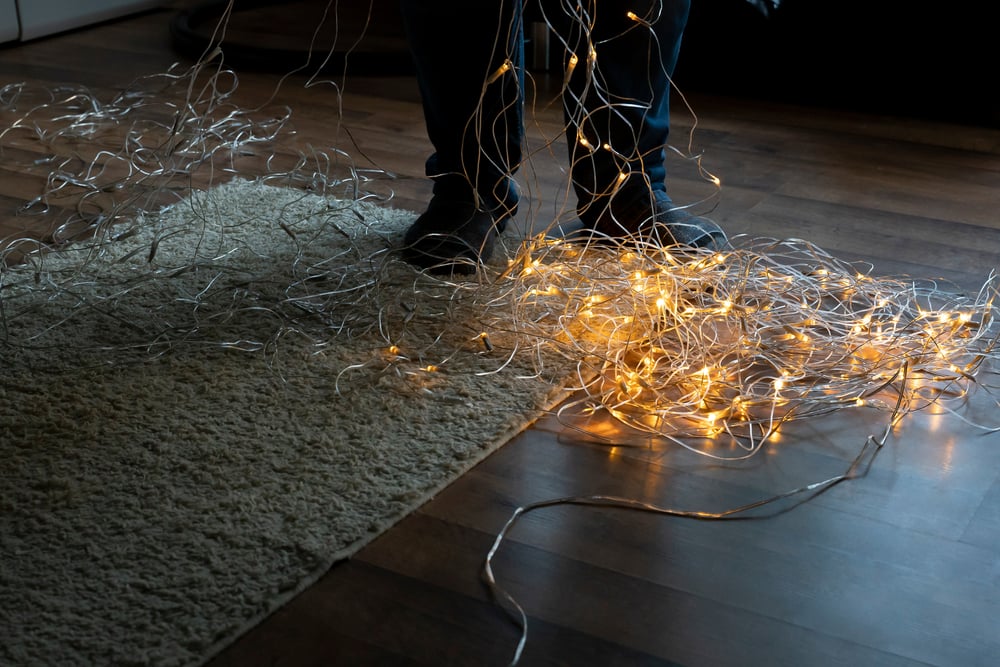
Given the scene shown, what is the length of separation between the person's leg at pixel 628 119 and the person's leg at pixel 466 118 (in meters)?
0.08

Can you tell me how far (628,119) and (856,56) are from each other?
3.21 feet

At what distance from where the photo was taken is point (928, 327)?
1.26 m

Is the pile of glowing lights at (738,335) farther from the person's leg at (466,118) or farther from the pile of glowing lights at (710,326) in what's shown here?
the person's leg at (466,118)

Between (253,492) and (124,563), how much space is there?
0.13 m

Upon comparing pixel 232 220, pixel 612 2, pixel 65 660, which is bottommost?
pixel 65 660

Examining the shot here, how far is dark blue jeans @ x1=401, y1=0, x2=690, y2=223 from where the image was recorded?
1.39 metres

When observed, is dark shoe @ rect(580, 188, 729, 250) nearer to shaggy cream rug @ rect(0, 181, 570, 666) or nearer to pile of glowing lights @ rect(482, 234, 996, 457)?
pile of glowing lights @ rect(482, 234, 996, 457)

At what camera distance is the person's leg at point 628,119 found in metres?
1.40

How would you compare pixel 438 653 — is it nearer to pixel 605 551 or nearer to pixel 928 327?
pixel 605 551

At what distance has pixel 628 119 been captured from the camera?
1.46 metres

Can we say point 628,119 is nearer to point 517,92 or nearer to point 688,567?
point 517,92

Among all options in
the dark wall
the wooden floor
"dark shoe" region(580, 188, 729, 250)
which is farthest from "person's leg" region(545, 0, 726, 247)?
the dark wall

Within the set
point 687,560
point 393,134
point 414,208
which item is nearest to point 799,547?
point 687,560

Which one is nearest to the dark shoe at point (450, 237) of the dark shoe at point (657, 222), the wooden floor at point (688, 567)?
the dark shoe at point (657, 222)
